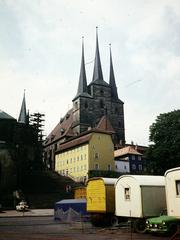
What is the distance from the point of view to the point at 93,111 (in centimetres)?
10462

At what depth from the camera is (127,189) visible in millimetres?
19656

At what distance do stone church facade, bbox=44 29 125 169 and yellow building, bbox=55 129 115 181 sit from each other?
2094cm

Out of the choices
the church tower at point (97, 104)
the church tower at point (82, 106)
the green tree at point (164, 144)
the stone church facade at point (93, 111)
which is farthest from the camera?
the church tower at point (97, 104)

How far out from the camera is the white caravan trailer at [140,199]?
1809 cm

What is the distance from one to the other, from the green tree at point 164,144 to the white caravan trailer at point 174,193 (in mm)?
30353

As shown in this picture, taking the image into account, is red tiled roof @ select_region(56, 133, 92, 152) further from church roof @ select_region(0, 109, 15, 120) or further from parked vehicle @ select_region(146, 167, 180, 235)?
parked vehicle @ select_region(146, 167, 180, 235)

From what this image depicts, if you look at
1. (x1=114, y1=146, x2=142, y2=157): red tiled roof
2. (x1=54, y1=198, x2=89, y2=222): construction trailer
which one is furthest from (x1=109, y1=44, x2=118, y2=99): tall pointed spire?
(x1=54, y1=198, x2=89, y2=222): construction trailer

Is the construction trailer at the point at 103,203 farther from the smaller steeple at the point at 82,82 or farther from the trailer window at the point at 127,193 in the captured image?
the smaller steeple at the point at 82,82

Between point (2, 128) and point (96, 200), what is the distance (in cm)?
4704

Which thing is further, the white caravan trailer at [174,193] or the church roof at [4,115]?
the church roof at [4,115]

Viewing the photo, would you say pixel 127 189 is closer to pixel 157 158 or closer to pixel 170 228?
pixel 170 228

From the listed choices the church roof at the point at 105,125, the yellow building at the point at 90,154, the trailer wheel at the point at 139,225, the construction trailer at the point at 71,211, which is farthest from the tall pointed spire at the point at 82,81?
the trailer wheel at the point at 139,225

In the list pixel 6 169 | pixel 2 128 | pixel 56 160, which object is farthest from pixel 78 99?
pixel 6 169

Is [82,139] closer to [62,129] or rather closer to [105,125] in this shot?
[105,125]
